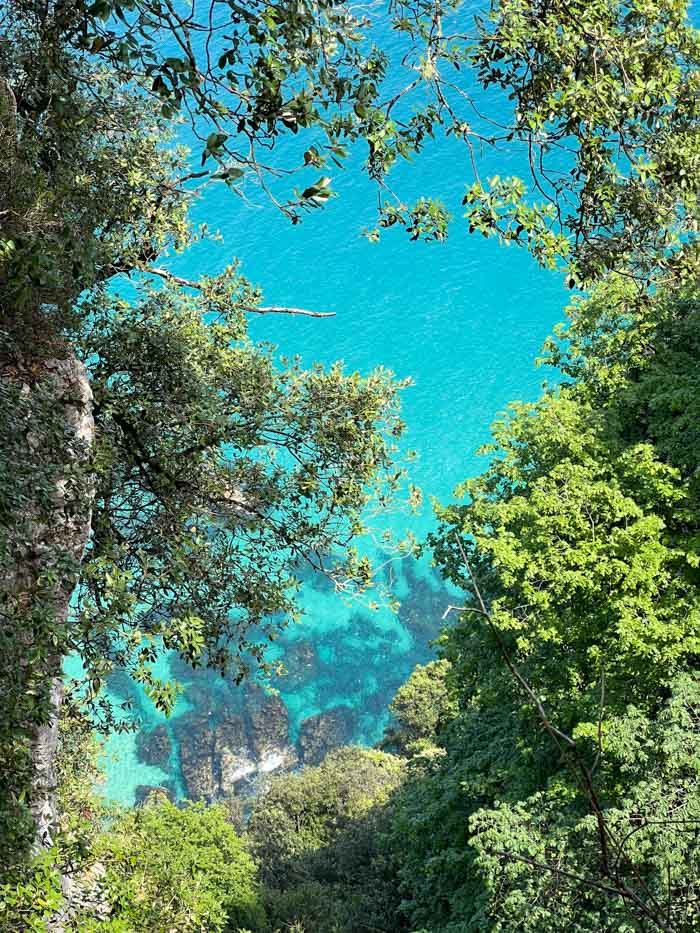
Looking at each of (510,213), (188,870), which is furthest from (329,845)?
(510,213)

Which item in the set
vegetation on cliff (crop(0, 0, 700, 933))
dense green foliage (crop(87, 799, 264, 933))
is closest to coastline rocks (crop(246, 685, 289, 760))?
dense green foliage (crop(87, 799, 264, 933))

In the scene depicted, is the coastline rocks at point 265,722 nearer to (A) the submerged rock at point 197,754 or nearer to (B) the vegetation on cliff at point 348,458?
(A) the submerged rock at point 197,754

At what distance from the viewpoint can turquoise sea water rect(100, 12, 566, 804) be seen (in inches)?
2773

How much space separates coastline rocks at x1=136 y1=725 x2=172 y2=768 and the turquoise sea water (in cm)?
38

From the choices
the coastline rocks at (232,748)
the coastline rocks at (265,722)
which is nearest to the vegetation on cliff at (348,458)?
the coastline rocks at (232,748)

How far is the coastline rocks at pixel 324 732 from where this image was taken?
68.9 m

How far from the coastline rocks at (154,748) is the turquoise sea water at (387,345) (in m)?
0.38

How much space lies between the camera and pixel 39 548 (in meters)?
6.57

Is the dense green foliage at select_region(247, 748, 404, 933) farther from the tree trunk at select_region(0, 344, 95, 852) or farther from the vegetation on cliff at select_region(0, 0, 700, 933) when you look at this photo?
the tree trunk at select_region(0, 344, 95, 852)

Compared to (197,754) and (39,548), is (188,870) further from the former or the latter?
(197,754)

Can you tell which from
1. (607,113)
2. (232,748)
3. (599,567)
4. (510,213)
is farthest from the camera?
(232,748)

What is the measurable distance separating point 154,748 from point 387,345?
37.1 metres

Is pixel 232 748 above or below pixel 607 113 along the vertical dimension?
above

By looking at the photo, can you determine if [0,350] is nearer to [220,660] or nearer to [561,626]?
[220,660]
